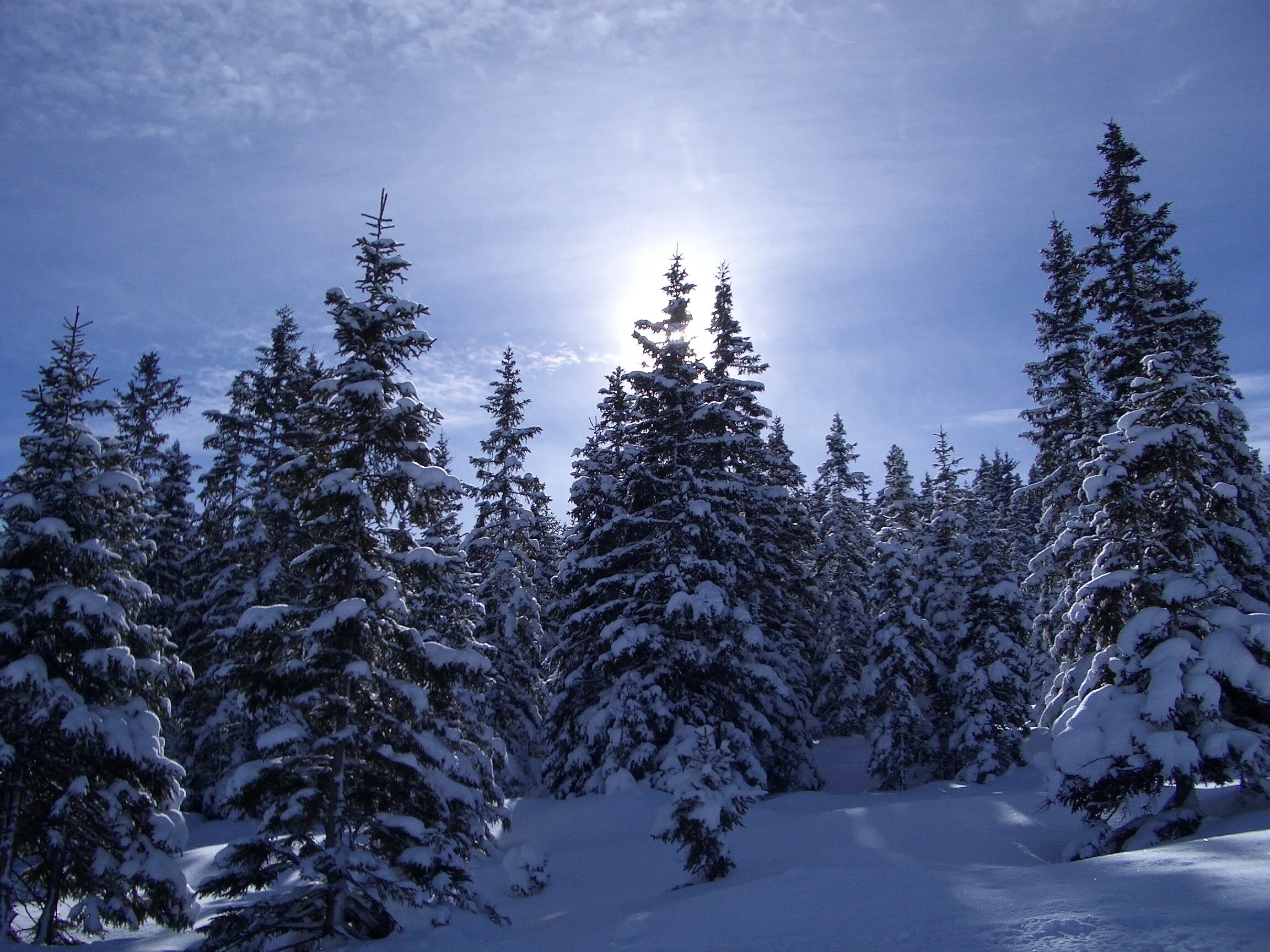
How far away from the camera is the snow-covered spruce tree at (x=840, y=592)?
37406mm

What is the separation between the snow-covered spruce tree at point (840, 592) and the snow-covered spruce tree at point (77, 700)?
2865 centimetres

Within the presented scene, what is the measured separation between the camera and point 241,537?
25.0m

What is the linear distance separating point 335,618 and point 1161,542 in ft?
49.1

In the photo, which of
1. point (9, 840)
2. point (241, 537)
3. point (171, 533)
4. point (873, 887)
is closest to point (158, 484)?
point (171, 533)

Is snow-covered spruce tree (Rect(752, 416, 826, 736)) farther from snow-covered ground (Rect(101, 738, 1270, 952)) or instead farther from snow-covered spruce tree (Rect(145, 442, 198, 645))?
snow-covered spruce tree (Rect(145, 442, 198, 645))

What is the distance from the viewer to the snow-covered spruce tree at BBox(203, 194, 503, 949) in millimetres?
12156

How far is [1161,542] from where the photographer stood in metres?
14.5

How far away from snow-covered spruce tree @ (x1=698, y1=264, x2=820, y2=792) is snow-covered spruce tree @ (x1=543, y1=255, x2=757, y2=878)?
322 millimetres

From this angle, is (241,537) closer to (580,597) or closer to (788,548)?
(580,597)

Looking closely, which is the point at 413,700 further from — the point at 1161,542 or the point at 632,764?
the point at 1161,542

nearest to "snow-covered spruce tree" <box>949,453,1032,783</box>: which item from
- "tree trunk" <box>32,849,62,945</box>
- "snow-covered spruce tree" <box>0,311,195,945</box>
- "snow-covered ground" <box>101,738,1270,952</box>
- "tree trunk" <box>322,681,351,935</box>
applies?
"snow-covered ground" <box>101,738,1270,952</box>

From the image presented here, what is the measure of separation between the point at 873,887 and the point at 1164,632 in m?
7.47

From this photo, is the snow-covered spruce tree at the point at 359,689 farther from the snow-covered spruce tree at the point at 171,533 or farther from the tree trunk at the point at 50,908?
the snow-covered spruce tree at the point at 171,533

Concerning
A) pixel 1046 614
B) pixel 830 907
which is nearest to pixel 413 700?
pixel 830 907
